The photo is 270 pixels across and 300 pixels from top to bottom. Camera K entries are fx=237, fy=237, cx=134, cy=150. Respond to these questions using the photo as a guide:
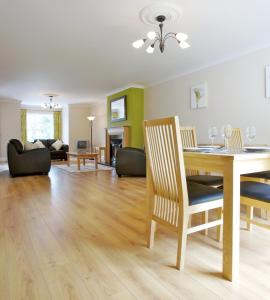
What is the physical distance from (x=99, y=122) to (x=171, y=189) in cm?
850

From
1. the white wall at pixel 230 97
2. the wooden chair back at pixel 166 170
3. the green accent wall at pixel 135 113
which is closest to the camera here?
the wooden chair back at pixel 166 170

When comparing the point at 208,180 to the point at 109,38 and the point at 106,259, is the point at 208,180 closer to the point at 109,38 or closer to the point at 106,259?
the point at 106,259

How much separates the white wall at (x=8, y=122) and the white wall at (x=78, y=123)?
2.02 meters

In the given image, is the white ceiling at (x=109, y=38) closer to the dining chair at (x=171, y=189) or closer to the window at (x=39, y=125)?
the dining chair at (x=171, y=189)

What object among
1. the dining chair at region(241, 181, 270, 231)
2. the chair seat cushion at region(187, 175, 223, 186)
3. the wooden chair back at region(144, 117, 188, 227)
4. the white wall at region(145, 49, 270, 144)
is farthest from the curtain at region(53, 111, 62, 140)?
the dining chair at region(241, 181, 270, 231)

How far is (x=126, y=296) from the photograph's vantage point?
128 cm

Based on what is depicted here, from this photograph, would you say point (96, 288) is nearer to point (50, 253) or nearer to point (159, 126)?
point (50, 253)

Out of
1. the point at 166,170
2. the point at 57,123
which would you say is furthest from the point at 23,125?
the point at 166,170

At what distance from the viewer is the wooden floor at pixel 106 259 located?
4.35ft

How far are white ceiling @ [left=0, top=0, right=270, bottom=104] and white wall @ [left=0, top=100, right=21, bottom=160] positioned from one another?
124 inches

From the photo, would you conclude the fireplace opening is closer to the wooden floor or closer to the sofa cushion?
the sofa cushion

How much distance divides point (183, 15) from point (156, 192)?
85.0 inches

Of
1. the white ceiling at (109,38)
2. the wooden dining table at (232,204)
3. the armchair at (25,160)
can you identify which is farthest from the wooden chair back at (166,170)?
the armchair at (25,160)

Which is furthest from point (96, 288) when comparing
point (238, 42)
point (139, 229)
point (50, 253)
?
point (238, 42)
